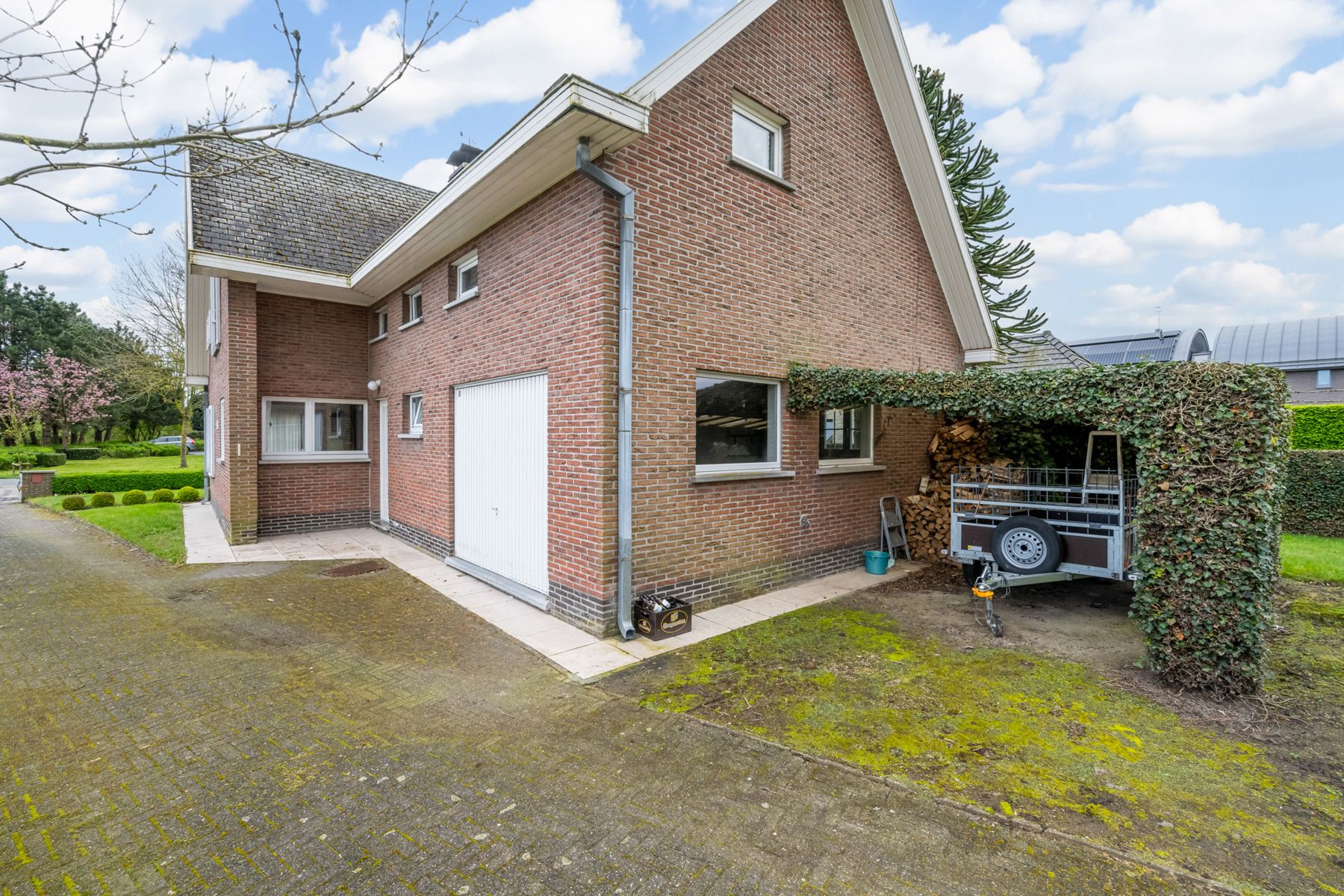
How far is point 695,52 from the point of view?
6043 mm

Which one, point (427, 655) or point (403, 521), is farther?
point (403, 521)

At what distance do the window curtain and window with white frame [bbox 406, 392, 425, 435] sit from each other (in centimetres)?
249

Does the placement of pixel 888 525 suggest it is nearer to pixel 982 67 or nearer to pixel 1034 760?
pixel 1034 760

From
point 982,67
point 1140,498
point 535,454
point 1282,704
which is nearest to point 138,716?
point 535,454

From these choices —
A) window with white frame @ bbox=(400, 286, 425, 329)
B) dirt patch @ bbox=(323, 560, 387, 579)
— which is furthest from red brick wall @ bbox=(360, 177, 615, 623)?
window with white frame @ bbox=(400, 286, 425, 329)

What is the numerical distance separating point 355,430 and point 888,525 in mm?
10011

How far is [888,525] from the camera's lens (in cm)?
872

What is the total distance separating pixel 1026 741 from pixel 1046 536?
116 inches

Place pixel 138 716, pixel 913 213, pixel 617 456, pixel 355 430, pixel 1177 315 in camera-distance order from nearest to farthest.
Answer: pixel 138 716 < pixel 617 456 < pixel 913 213 < pixel 355 430 < pixel 1177 315

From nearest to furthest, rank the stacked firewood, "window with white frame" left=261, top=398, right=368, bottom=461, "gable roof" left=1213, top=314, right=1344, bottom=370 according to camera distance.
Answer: the stacked firewood → "window with white frame" left=261, top=398, right=368, bottom=461 → "gable roof" left=1213, top=314, right=1344, bottom=370

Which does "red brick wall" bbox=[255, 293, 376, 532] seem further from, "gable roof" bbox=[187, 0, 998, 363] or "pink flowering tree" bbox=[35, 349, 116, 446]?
"pink flowering tree" bbox=[35, 349, 116, 446]

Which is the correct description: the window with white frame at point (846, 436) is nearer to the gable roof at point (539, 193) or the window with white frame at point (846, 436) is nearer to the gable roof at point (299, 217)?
the gable roof at point (539, 193)

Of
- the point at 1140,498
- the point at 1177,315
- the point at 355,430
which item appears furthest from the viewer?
the point at 1177,315

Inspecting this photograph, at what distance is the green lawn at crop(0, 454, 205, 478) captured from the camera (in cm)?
2316
